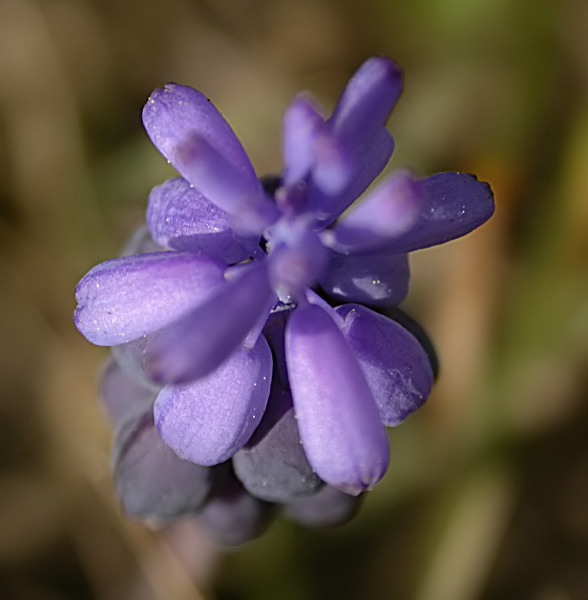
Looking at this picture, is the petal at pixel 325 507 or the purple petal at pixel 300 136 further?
the petal at pixel 325 507

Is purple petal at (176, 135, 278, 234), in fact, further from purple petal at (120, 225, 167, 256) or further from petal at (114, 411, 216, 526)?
petal at (114, 411, 216, 526)

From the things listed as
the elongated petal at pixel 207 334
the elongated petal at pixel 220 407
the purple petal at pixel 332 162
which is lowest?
the elongated petal at pixel 220 407

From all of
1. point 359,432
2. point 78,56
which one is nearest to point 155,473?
point 359,432

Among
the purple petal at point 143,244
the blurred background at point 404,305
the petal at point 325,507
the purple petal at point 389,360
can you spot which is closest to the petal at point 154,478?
the petal at point 325,507

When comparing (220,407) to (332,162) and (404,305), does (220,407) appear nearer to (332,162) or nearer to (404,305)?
(332,162)

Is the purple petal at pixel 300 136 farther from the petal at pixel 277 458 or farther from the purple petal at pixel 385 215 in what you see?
the petal at pixel 277 458

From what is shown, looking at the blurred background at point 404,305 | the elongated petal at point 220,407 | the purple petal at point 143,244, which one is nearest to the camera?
the elongated petal at point 220,407

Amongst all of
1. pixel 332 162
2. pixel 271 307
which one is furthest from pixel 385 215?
pixel 271 307
